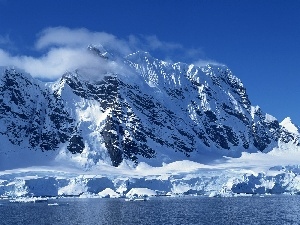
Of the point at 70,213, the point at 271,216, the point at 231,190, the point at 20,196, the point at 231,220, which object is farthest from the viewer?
the point at 231,190

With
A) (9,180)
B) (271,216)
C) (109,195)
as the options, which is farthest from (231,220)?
(9,180)

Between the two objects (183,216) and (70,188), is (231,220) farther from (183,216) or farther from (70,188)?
(70,188)

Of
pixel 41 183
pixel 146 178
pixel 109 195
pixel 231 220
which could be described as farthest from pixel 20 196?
pixel 231 220

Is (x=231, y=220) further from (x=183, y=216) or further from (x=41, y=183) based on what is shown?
(x=41, y=183)

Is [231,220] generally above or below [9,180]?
below

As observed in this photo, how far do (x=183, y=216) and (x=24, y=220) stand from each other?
32533 millimetres

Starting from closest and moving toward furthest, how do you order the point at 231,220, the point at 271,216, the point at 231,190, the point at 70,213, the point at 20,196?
the point at 231,220, the point at 271,216, the point at 70,213, the point at 20,196, the point at 231,190

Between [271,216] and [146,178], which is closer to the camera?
[271,216]

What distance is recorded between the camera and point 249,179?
197500mm

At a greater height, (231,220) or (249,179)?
(249,179)

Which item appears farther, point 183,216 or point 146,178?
point 146,178

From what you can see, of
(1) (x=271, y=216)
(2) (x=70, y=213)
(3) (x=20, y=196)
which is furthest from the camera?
(3) (x=20, y=196)

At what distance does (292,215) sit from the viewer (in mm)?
106750

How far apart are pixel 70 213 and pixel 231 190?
95.7 metres
